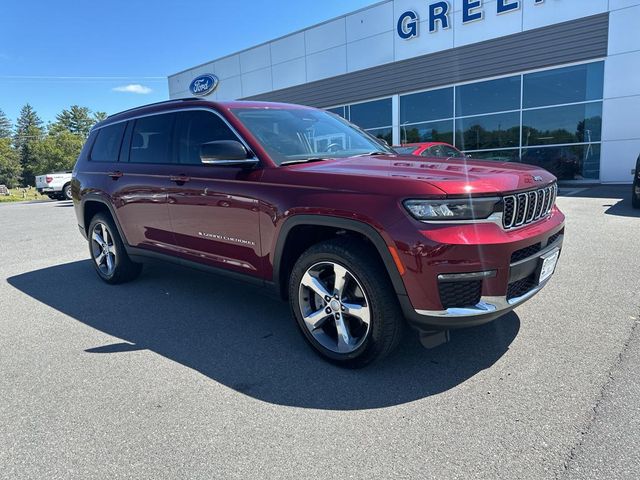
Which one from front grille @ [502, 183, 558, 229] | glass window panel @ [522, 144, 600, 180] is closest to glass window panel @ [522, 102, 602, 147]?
glass window panel @ [522, 144, 600, 180]

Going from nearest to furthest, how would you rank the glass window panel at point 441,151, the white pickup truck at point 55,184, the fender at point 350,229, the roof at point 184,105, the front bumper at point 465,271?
the front bumper at point 465,271 → the fender at point 350,229 → the roof at point 184,105 → the glass window panel at point 441,151 → the white pickup truck at point 55,184

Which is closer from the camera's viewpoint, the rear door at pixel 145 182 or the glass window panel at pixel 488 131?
the rear door at pixel 145 182

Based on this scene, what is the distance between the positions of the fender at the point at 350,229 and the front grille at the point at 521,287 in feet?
2.11

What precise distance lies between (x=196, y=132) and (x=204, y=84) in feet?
80.8

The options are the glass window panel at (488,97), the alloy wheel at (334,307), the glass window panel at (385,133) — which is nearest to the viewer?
the alloy wheel at (334,307)

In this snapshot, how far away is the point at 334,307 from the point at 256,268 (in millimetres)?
769

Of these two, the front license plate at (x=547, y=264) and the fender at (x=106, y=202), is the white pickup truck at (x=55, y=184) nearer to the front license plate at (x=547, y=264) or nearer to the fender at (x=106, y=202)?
the fender at (x=106, y=202)

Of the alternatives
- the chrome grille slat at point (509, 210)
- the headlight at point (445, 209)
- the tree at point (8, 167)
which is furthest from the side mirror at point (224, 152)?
the tree at point (8, 167)

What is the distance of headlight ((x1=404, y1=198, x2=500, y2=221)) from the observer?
2.51m

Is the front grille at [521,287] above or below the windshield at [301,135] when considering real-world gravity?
below

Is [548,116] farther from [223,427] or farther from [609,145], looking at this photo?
[223,427]

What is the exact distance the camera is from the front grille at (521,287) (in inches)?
105

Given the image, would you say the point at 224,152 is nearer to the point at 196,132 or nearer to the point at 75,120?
the point at 196,132

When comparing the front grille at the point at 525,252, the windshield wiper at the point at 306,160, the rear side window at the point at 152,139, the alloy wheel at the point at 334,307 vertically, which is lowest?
the alloy wheel at the point at 334,307
